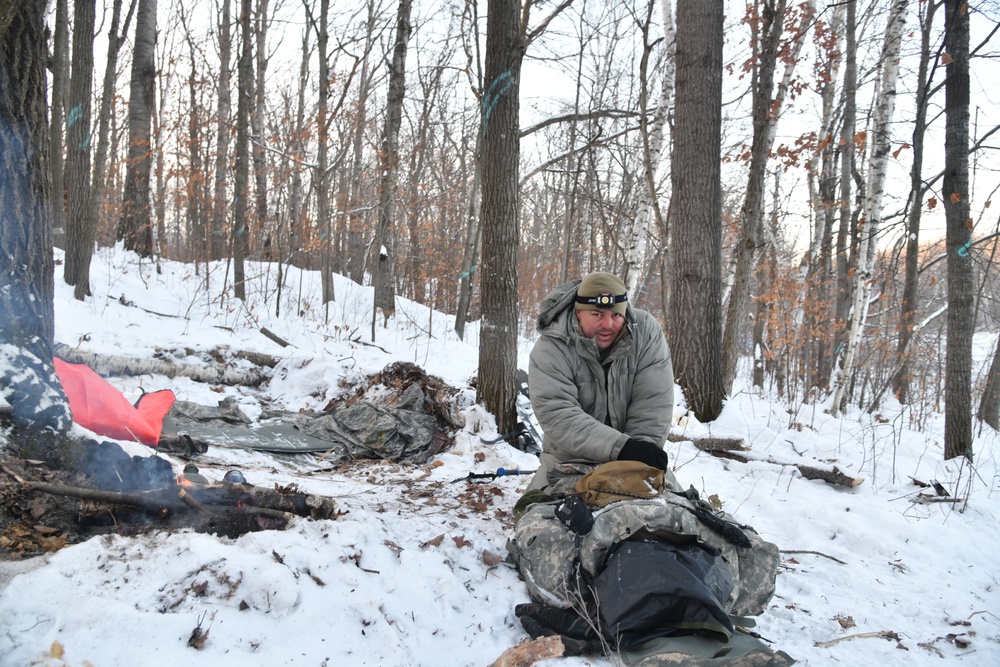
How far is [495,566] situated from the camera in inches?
112

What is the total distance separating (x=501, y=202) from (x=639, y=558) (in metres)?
3.30

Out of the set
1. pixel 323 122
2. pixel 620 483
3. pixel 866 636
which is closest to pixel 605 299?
pixel 620 483

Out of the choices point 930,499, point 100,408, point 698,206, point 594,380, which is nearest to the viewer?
point 594,380

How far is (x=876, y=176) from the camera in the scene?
303 inches

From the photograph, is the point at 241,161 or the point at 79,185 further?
the point at 241,161

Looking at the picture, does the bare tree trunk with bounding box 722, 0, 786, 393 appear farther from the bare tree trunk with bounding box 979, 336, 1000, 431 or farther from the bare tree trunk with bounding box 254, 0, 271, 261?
the bare tree trunk with bounding box 254, 0, 271, 261

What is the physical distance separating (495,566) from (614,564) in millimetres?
808

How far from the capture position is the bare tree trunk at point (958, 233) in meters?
4.83

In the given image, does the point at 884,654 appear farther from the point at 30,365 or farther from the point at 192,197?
the point at 192,197

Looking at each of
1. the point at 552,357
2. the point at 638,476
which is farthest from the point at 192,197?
the point at 638,476

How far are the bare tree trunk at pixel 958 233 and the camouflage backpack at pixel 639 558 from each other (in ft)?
11.7

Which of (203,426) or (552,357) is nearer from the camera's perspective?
(552,357)

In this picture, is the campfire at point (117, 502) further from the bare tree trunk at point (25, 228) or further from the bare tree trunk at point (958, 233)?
the bare tree trunk at point (958, 233)

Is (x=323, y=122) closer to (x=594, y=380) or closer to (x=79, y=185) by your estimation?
(x=79, y=185)
